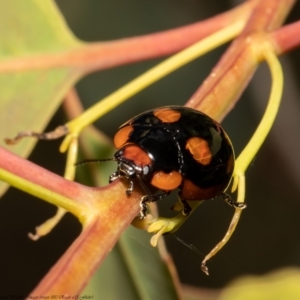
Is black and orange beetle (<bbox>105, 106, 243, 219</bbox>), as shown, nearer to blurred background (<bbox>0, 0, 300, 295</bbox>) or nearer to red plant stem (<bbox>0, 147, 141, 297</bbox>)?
red plant stem (<bbox>0, 147, 141, 297</bbox>)

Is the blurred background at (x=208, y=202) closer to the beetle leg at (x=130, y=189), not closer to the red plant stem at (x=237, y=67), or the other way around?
the red plant stem at (x=237, y=67)

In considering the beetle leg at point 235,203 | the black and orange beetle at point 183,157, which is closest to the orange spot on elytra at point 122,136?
the black and orange beetle at point 183,157

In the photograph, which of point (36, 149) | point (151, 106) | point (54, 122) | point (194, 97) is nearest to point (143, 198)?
point (194, 97)

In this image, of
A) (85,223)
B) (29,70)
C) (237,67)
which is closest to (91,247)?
(85,223)

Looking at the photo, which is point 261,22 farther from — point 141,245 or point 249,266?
point 249,266

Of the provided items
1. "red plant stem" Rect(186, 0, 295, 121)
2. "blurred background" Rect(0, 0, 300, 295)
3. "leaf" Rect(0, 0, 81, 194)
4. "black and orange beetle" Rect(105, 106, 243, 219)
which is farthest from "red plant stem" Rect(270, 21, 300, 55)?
"blurred background" Rect(0, 0, 300, 295)

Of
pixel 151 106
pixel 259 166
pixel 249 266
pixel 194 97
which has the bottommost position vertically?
pixel 249 266
